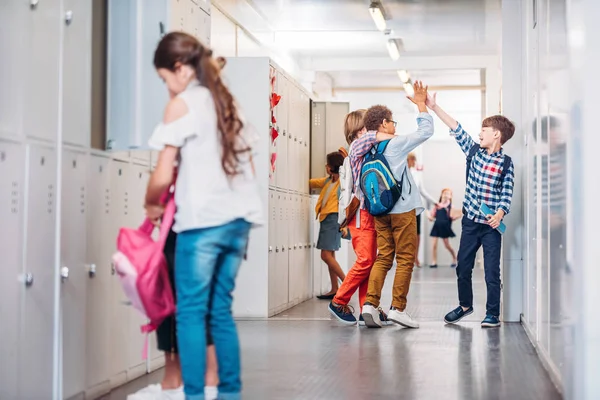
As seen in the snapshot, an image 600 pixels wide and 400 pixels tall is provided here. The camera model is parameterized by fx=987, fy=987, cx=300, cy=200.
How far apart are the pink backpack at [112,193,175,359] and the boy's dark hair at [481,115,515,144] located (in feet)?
12.2

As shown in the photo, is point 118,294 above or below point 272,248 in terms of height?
below

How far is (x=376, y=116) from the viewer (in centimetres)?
665

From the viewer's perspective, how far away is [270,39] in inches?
528

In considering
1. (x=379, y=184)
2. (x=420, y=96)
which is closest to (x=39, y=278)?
(x=379, y=184)

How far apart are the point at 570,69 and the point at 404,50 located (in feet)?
37.6

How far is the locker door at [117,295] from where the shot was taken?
4145 mm

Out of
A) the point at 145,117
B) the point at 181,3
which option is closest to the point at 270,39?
the point at 181,3

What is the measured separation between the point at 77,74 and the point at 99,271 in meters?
0.81

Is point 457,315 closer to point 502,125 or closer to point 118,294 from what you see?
point 502,125

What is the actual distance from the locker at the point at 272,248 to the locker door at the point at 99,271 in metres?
3.32

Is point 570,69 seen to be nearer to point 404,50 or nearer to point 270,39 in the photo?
point 270,39

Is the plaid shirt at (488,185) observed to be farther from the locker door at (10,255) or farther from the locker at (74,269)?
the locker door at (10,255)

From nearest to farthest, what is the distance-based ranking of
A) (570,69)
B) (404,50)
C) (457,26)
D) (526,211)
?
(570,69) → (526,211) → (457,26) → (404,50)

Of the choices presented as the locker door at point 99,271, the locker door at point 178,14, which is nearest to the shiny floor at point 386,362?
the locker door at point 99,271
